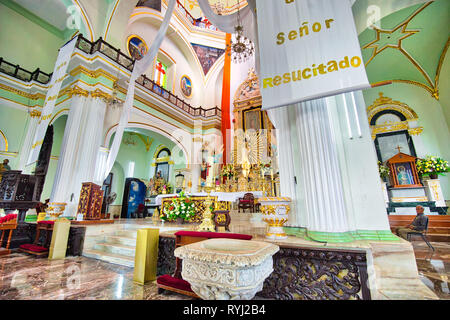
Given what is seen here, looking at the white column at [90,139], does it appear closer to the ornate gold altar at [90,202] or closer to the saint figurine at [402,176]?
the ornate gold altar at [90,202]

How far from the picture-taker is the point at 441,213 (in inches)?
261

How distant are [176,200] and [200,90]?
10.2 m

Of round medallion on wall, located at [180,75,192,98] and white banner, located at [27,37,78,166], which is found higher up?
round medallion on wall, located at [180,75,192,98]

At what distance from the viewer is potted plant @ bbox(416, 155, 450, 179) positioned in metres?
6.85

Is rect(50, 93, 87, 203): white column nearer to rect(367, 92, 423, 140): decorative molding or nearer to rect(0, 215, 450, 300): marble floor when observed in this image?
rect(0, 215, 450, 300): marble floor

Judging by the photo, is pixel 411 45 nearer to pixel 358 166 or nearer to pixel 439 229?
pixel 439 229

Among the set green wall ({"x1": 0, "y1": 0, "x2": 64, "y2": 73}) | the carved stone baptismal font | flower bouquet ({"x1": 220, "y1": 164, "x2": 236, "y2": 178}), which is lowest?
the carved stone baptismal font

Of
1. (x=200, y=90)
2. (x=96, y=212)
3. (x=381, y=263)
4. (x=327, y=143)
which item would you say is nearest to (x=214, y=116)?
(x=200, y=90)

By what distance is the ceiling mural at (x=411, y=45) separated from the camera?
4.84 m

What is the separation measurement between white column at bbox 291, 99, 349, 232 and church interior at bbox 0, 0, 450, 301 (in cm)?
2

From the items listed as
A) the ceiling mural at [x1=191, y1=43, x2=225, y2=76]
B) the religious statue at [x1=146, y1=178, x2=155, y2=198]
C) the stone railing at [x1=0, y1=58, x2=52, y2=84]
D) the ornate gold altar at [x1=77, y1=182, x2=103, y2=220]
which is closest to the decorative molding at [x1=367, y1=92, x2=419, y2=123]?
the ceiling mural at [x1=191, y1=43, x2=225, y2=76]

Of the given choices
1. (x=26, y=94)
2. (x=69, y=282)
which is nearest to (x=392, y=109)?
(x=69, y=282)

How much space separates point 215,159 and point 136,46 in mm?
7237

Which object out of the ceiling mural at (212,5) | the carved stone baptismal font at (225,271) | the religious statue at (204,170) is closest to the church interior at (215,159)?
the carved stone baptismal font at (225,271)
